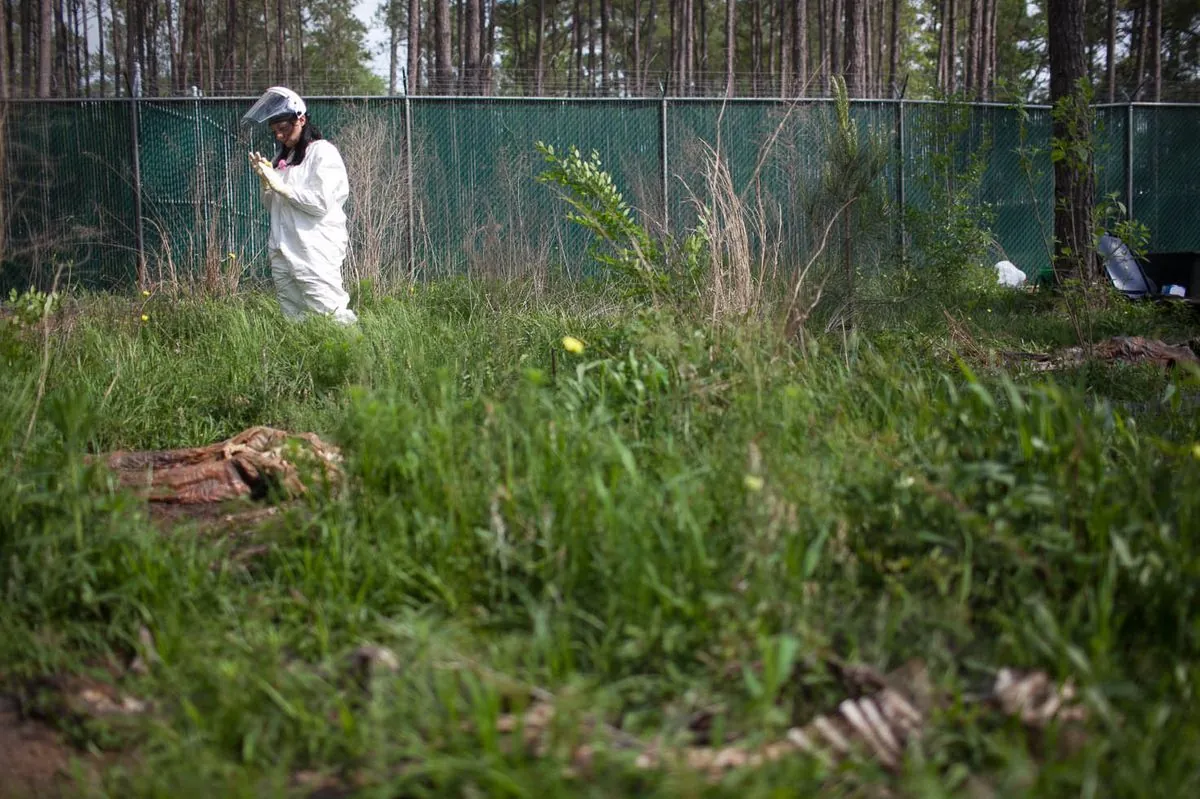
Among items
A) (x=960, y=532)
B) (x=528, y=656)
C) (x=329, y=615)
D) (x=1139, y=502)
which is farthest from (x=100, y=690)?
(x=1139, y=502)

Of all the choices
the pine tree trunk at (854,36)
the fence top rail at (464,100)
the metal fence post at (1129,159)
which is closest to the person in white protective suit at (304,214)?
the fence top rail at (464,100)

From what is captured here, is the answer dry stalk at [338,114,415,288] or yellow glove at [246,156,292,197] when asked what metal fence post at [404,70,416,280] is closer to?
dry stalk at [338,114,415,288]

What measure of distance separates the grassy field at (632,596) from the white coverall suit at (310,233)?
12.6ft

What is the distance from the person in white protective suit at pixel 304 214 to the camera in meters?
7.99

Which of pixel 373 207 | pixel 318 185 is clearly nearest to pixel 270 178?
pixel 318 185

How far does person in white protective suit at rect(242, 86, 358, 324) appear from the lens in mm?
7992

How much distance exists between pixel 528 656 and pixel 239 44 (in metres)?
51.6

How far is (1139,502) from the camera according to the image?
3.02 metres

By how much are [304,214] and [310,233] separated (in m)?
0.15

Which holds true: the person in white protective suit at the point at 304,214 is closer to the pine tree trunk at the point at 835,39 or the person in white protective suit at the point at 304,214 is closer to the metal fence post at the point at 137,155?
the metal fence post at the point at 137,155

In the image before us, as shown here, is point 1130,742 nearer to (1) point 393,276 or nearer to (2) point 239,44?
(1) point 393,276

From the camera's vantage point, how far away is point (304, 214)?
8.12 meters

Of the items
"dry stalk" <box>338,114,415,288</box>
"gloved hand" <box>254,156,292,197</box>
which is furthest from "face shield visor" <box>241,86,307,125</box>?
"dry stalk" <box>338,114,415,288</box>

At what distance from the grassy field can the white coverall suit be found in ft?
12.6
